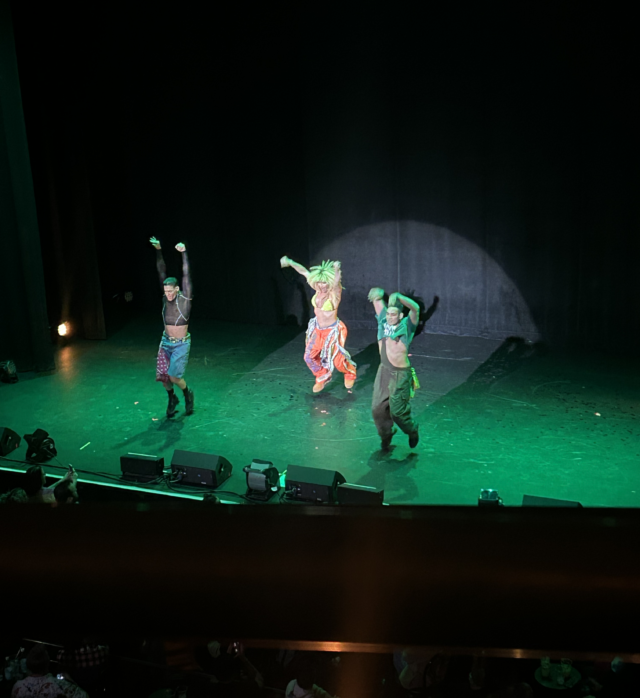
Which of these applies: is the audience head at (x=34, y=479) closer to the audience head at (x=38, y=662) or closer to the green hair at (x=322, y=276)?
the audience head at (x=38, y=662)

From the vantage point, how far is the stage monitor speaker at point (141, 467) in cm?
672

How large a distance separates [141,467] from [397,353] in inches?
90.7

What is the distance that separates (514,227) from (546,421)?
2.96m

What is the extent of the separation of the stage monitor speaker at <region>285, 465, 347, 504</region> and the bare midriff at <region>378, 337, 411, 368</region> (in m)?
1.14

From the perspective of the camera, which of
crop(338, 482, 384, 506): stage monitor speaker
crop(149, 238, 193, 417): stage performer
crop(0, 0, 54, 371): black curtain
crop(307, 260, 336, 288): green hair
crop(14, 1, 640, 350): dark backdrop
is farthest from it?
crop(14, 1, 640, 350): dark backdrop

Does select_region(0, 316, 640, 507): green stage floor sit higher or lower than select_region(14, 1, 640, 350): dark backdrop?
lower

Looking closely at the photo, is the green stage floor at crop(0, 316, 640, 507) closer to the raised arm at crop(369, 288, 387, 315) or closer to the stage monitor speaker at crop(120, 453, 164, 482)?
the stage monitor speaker at crop(120, 453, 164, 482)

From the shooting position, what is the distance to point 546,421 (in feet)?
25.2

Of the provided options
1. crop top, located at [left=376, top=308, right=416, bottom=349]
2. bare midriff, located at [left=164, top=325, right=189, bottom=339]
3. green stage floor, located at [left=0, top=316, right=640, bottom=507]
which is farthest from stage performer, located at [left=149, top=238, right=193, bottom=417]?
crop top, located at [left=376, top=308, right=416, bottom=349]

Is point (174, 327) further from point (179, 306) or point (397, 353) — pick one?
point (397, 353)

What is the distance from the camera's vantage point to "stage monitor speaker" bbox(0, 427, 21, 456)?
736 centimetres

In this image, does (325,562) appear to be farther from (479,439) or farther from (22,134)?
(22,134)

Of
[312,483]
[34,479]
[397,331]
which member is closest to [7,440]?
[34,479]

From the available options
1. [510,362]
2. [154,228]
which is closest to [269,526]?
[510,362]
